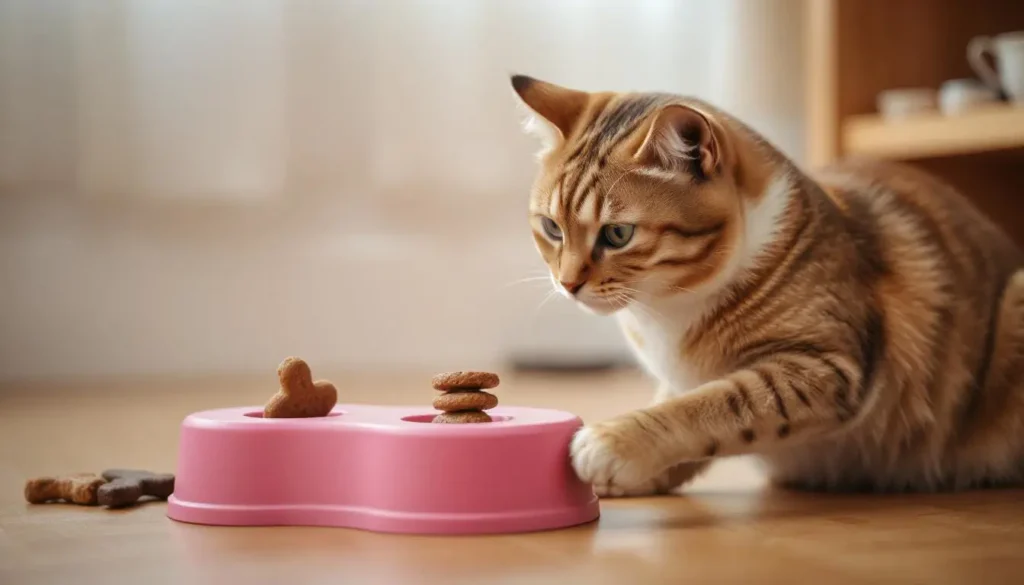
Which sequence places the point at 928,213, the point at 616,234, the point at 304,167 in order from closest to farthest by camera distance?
the point at 616,234 < the point at 928,213 < the point at 304,167

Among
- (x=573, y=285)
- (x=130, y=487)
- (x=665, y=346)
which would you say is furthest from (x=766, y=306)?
(x=130, y=487)

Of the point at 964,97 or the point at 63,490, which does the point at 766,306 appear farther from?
the point at 964,97

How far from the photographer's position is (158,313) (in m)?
2.94

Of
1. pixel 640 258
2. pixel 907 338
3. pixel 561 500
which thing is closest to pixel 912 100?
pixel 907 338

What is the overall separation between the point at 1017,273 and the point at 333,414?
3.26 ft

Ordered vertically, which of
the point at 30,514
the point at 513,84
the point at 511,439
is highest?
the point at 513,84

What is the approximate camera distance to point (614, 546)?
3.85 feet

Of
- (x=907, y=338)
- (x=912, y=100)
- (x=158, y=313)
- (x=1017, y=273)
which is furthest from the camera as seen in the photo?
(x=158, y=313)

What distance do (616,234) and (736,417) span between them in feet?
0.86

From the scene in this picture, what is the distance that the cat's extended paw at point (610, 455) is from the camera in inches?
48.7

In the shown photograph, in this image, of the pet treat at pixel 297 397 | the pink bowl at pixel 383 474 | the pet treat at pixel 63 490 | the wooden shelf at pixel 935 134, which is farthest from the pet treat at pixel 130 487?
the wooden shelf at pixel 935 134

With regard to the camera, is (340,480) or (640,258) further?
(640,258)

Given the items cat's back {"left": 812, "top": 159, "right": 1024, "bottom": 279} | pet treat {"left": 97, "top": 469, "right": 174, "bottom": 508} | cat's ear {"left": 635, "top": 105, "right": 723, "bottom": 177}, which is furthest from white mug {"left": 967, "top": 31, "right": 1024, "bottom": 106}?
pet treat {"left": 97, "top": 469, "right": 174, "bottom": 508}

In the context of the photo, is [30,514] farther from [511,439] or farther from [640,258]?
[640,258]
